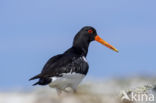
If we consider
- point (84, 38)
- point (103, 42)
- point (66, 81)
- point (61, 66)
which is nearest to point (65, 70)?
point (61, 66)

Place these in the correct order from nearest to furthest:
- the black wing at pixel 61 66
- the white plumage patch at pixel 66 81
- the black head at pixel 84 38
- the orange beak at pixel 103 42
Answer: the black wing at pixel 61 66 < the white plumage patch at pixel 66 81 < the black head at pixel 84 38 < the orange beak at pixel 103 42

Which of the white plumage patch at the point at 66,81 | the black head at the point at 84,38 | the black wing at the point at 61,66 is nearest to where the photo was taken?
the black wing at the point at 61,66

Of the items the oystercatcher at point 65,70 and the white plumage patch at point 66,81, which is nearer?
the oystercatcher at point 65,70

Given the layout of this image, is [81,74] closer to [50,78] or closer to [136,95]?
[50,78]

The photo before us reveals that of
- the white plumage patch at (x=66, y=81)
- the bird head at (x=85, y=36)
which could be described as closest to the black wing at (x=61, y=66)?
the white plumage patch at (x=66, y=81)

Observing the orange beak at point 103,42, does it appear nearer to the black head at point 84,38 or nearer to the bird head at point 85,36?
the bird head at point 85,36

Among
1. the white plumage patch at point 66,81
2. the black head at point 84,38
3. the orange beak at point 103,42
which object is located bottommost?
the white plumage patch at point 66,81

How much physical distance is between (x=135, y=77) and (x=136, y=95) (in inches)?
709

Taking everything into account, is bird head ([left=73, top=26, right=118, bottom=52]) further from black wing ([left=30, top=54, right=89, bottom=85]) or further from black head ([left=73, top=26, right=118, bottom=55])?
black wing ([left=30, top=54, right=89, bottom=85])

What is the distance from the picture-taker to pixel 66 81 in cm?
2192

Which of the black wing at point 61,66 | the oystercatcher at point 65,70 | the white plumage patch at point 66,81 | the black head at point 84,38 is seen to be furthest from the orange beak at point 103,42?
the white plumage patch at point 66,81

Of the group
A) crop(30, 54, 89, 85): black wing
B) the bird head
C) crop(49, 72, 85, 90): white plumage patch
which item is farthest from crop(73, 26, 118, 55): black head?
crop(49, 72, 85, 90): white plumage patch

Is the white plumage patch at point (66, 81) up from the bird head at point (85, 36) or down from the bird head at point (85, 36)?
down

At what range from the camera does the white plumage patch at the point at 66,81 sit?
2170 cm
